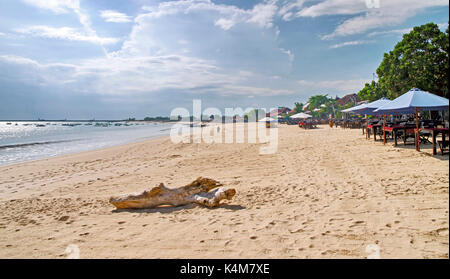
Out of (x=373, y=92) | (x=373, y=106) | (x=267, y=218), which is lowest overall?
(x=267, y=218)

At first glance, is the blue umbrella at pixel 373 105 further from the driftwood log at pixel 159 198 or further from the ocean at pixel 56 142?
the ocean at pixel 56 142

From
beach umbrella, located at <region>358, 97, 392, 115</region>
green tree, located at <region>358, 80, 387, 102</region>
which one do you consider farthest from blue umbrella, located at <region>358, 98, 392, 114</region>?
green tree, located at <region>358, 80, 387, 102</region>

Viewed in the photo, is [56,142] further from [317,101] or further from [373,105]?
[317,101]

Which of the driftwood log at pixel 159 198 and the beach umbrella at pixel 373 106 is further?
the beach umbrella at pixel 373 106

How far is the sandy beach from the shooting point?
2.70 metres

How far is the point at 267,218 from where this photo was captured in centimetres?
362

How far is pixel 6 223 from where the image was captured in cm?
433

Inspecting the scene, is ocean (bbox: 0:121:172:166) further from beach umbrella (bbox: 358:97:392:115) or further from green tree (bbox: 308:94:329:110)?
green tree (bbox: 308:94:329:110)

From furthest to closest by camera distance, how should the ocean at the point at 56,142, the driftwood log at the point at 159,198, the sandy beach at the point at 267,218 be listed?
the ocean at the point at 56,142
the driftwood log at the point at 159,198
the sandy beach at the point at 267,218

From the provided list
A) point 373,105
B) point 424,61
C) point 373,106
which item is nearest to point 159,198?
point 373,106

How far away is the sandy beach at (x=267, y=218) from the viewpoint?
2695 millimetres

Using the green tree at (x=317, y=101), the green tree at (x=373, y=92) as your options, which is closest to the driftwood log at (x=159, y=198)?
the green tree at (x=373, y=92)

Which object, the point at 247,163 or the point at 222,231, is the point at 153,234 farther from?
the point at 247,163
